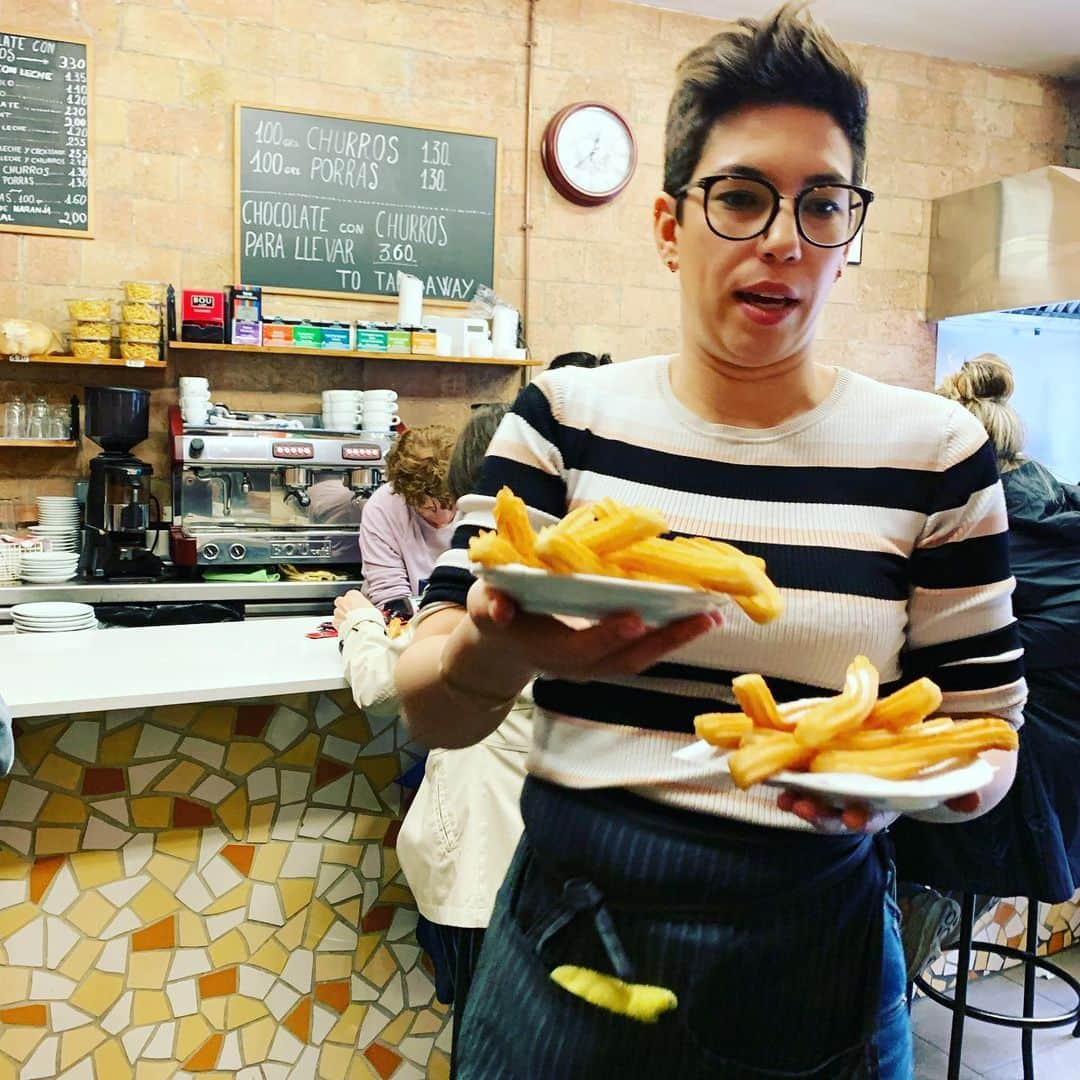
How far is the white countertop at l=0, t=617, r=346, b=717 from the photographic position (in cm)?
208

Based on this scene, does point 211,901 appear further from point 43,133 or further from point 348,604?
point 43,133

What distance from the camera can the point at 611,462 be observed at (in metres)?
1.11

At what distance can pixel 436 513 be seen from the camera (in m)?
3.48

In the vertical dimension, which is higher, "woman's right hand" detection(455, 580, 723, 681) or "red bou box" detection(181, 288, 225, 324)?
"red bou box" detection(181, 288, 225, 324)

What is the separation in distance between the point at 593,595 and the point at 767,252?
52 centimetres

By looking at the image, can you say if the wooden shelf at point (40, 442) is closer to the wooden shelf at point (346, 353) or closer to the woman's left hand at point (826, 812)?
the wooden shelf at point (346, 353)

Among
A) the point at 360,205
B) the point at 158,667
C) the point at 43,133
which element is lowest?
the point at 158,667

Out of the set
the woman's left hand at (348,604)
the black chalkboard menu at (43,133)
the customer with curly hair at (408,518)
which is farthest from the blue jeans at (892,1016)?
the black chalkboard menu at (43,133)

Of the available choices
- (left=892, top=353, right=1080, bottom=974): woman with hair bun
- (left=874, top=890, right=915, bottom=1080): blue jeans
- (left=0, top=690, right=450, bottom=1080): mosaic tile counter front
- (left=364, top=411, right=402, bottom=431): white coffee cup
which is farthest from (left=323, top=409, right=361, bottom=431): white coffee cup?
(left=874, top=890, right=915, bottom=1080): blue jeans

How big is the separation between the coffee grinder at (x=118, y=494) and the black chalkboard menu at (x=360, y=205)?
103 centimetres

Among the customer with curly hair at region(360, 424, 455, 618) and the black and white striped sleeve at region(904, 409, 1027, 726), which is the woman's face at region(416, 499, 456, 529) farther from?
the black and white striped sleeve at region(904, 409, 1027, 726)

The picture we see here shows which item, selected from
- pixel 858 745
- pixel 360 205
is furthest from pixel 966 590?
pixel 360 205

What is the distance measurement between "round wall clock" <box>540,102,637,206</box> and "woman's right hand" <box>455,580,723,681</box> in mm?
4457

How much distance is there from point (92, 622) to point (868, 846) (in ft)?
8.56
